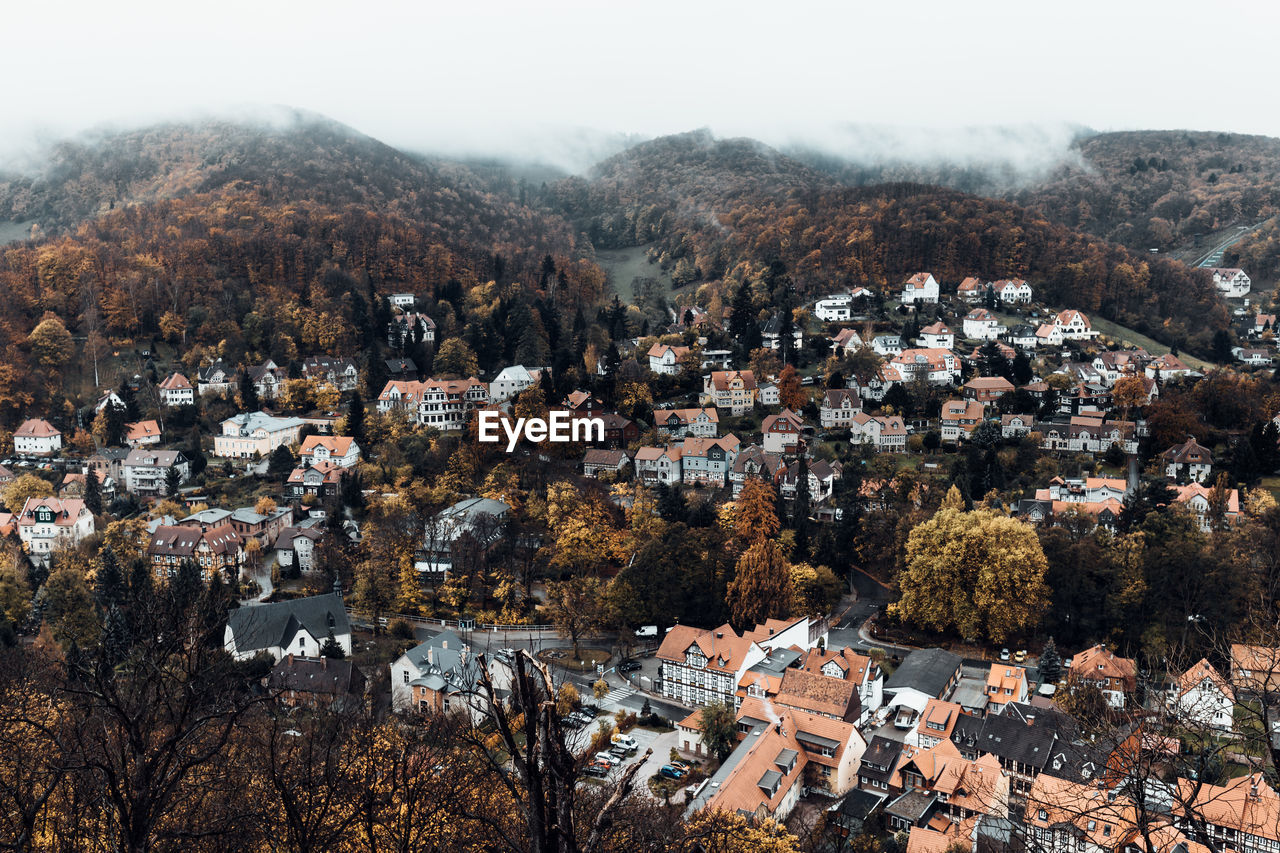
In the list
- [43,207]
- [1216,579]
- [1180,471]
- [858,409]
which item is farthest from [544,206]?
[1216,579]

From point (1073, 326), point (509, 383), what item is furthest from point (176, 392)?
point (1073, 326)

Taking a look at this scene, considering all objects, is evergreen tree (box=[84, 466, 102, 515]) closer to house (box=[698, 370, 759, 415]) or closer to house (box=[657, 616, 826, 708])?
house (box=[657, 616, 826, 708])

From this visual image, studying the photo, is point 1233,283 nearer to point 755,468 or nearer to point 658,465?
point 755,468

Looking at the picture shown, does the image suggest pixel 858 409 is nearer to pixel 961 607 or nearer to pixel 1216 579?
pixel 961 607

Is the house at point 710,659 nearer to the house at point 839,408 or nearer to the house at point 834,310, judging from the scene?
the house at point 839,408

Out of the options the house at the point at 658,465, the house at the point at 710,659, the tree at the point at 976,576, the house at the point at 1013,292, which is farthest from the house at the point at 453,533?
the house at the point at 1013,292
